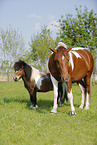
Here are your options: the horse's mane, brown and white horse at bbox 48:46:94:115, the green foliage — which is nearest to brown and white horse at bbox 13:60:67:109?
the horse's mane

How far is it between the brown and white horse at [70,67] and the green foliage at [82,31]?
13.6 m

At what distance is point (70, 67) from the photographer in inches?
211

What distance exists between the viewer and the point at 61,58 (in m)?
4.96

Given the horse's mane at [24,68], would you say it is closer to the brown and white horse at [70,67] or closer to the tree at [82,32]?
the brown and white horse at [70,67]

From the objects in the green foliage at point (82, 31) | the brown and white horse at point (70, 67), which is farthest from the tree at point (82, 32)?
the brown and white horse at point (70, 67)

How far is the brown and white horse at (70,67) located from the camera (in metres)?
4.97

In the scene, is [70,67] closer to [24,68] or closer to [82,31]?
[24,68]

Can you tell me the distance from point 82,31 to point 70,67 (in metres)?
16.2

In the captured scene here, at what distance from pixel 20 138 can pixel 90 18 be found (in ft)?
64.7

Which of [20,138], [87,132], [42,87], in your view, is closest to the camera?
[20,138]

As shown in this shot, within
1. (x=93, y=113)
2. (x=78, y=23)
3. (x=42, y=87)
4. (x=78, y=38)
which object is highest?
(x=78, y=23)

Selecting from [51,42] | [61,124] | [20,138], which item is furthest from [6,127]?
[51,42]

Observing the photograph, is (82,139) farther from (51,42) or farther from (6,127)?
(51,42)

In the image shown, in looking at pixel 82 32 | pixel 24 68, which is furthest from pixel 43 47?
pixel 24 68
